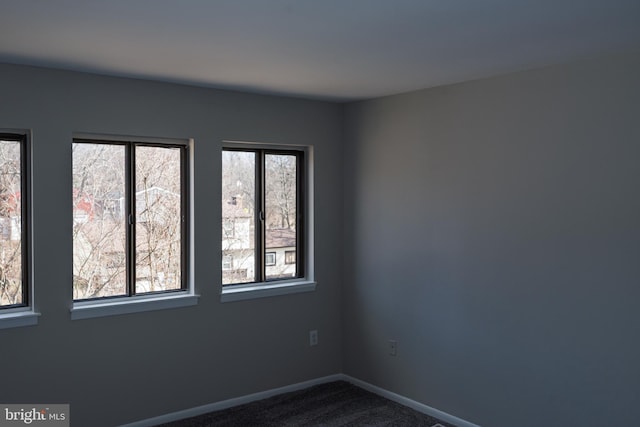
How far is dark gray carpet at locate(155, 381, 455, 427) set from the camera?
401 centimetres

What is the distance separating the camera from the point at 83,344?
3.65 m

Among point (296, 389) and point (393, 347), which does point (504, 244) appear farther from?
point (296, 389)

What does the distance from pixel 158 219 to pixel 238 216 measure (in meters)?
0.63

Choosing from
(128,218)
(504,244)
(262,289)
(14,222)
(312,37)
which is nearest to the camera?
(312,37)

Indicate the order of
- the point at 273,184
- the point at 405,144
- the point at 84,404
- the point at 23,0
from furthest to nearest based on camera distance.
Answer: the point at 273,184, the point at 405,144, the point at 84,404, the point at 23,0

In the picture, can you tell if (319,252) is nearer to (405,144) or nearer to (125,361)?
(405,144)

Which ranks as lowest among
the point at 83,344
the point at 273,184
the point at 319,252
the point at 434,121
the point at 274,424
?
the point at 274,424

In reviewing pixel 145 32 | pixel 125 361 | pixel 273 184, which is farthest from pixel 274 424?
pixel 145 32

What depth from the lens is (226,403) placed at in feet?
14.0

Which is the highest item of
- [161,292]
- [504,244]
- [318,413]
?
[504,244]

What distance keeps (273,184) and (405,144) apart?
1084 millimetres

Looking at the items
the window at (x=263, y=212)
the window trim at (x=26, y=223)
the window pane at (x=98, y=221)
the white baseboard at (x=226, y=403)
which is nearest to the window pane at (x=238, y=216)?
the window at (x=263, y=212)

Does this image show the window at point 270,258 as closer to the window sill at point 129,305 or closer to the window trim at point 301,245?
the window trim at point 301,245

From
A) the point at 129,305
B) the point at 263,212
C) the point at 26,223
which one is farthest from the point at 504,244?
the point at 26,223
